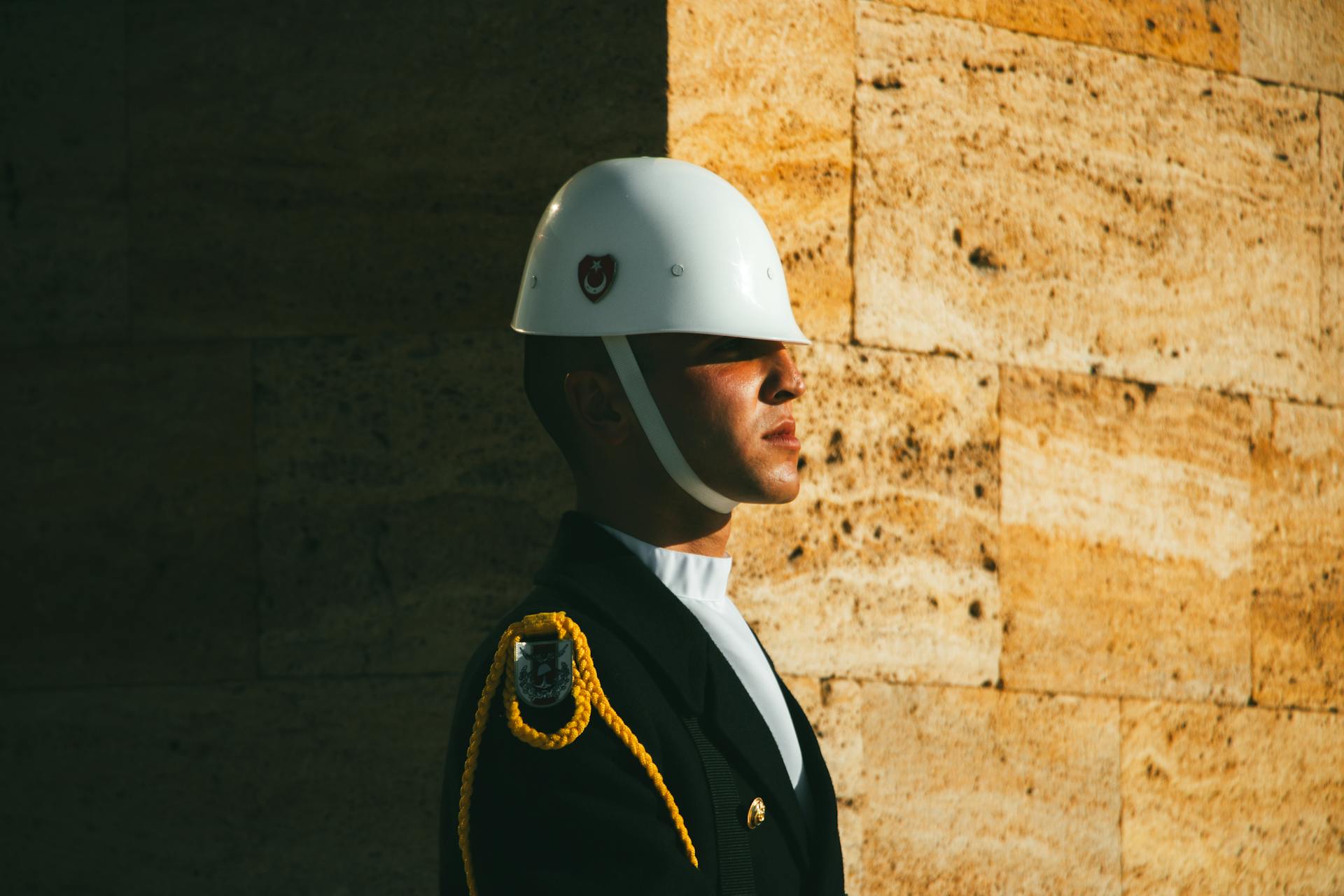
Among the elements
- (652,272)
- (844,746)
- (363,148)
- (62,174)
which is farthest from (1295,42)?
(62,174)

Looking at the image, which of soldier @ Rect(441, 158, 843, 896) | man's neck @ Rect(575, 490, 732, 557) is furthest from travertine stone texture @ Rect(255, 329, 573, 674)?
man's neck @ Rect(575, 490, 732, 557)

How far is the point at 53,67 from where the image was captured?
4.92m

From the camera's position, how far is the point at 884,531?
489 centimetres

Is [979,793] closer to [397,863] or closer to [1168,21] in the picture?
[397,863]

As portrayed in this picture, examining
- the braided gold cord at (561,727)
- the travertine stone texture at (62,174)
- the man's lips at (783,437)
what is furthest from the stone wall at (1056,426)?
the braided gold cord at (561,727)

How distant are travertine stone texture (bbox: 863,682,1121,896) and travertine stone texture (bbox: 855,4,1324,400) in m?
1.00

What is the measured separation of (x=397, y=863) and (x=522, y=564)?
32.4 inches

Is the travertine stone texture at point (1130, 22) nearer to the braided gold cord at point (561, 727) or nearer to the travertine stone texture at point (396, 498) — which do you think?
the travertine stone texture at point (396, 498)

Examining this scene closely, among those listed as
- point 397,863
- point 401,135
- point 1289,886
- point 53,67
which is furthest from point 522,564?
point 1289,886

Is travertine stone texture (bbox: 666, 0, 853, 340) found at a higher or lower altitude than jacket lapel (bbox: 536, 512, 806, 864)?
higher

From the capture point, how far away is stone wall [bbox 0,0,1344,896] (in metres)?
4.64

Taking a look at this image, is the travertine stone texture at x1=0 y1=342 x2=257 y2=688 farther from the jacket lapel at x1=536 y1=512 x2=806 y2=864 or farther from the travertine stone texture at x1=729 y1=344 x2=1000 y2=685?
the jacket lapel at x1=536 y1=512 x2=806 y2=864

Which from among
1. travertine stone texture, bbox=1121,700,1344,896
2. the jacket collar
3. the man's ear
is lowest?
travertine stone texture, bbox=1121,700,1344,896

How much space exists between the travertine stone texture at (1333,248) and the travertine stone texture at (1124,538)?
424 millimetres
